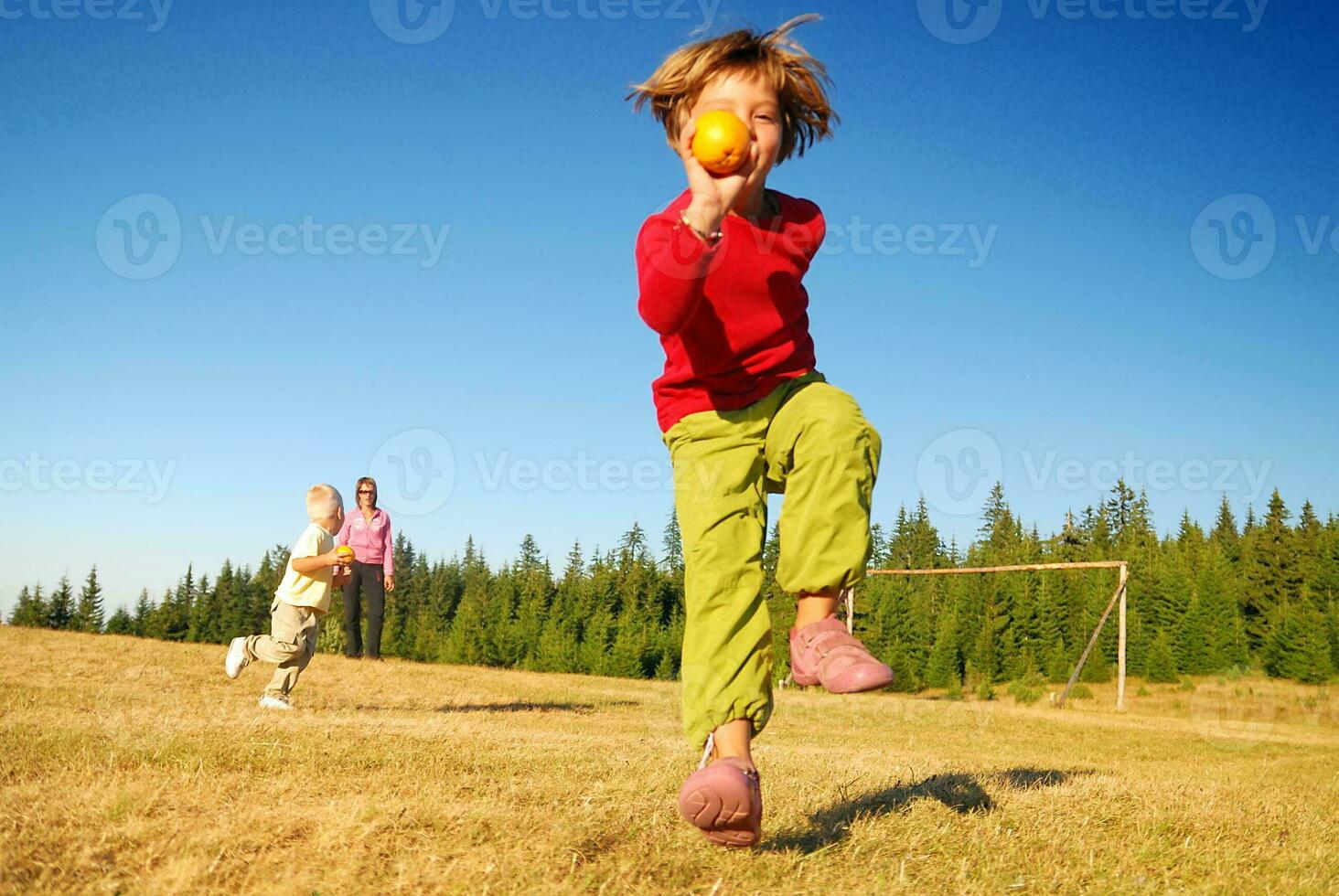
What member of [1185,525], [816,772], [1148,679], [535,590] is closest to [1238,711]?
[1148,679]

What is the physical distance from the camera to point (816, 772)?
479 centimetres

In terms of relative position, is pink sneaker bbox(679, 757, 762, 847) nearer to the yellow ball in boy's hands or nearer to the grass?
the grass

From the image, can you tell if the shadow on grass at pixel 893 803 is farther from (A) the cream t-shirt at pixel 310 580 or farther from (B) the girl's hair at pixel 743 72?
(A) the cream t-shirt at pixel 310 580

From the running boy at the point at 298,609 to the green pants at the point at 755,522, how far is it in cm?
496

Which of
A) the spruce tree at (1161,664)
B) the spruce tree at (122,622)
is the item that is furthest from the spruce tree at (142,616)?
the spruce tree at (1161,664)

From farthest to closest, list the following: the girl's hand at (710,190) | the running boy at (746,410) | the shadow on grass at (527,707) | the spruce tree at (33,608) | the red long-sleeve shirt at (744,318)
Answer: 1. the spruce tree at (33,608)
2. the shadow on grass at (527,707)
3. the red long-sleeve shirt at (744,318)
4. the running boy at (746,410)
5. the girl's hand at (710,190)

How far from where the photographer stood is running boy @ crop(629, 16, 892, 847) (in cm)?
287

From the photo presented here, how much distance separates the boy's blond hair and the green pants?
5.21 metres

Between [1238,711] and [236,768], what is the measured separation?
71.8 feet

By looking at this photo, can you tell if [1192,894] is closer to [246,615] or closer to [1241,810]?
[1241,810]

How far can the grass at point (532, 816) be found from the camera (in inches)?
96.0

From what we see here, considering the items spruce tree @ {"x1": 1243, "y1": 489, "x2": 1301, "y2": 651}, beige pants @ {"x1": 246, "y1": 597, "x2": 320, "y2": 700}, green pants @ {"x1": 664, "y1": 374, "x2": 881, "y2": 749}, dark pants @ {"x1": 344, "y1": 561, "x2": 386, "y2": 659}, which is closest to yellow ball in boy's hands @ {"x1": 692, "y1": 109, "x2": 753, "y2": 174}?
green pants @ {"x1": 664, "y1": 374, "x2": 881, "y2": 749}

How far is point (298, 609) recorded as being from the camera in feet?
24.6

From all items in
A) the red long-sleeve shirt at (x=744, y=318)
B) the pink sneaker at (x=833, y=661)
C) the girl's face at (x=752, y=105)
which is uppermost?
the girl's face at (x=752, y=105)
